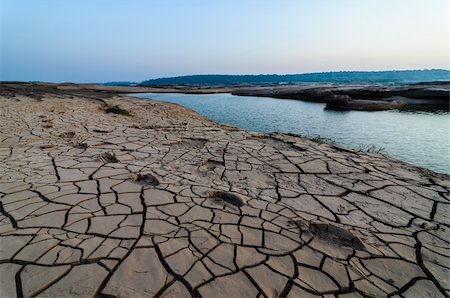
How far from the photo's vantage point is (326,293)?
1850 millimetres

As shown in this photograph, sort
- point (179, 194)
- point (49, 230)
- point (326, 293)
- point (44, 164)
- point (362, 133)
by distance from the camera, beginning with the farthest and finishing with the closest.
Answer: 1. point (362, 133)
2. point (44, 164)
3. point (179, 194)
4. point (49, 230)
5. point (326, 293)

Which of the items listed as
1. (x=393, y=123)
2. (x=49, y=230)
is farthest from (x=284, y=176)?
(x=393, y=123)

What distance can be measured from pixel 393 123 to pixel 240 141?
11.0m

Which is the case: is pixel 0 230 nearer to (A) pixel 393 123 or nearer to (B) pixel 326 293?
(B) pixel 326 293

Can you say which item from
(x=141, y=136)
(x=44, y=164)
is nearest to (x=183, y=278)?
(x=44, y=164)

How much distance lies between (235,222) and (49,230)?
1.59m

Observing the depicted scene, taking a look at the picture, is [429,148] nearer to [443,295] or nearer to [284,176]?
[284,176]

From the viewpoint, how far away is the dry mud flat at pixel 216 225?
1897 mm

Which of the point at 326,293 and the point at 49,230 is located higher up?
the point at 49,230

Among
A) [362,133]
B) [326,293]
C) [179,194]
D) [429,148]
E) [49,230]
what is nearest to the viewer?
[326,293]

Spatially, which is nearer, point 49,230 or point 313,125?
point 49,230

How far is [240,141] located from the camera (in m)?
5.87

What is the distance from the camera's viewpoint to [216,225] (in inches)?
99.6

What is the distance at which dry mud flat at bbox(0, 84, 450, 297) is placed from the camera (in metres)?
1.90
